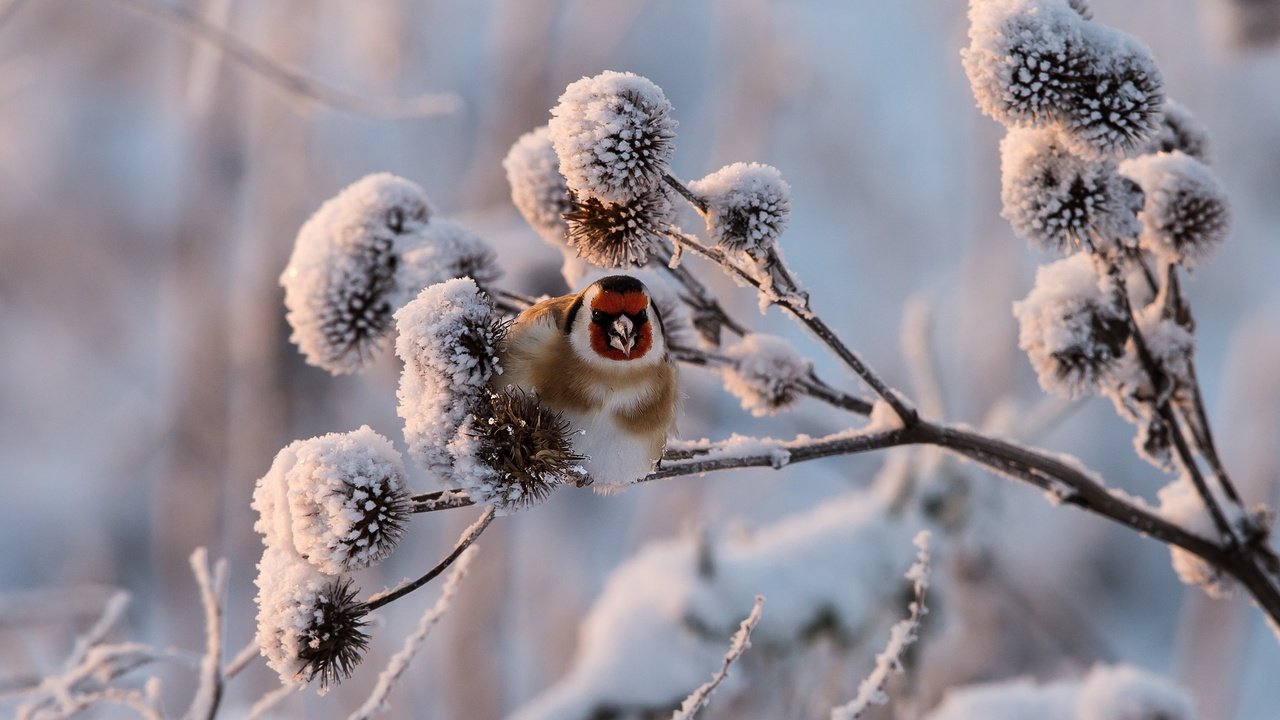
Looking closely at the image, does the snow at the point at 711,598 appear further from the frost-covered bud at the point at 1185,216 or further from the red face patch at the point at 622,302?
the frost-covered bud at the point at 1185,216

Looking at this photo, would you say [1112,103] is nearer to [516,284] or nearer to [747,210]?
[747,210]

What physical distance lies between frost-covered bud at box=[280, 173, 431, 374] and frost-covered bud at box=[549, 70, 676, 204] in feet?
1.38

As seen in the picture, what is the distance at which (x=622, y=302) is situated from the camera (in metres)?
1.24

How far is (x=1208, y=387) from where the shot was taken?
6.41 metres

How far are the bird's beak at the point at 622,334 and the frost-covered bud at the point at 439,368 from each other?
0.20 m

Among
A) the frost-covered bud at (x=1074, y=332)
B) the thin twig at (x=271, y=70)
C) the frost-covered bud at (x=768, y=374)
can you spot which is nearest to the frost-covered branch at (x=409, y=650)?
the frost-covered bud at (x=768, y=374)

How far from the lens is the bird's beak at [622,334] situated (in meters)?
1.25

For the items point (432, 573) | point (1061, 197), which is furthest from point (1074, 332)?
point (432, 573)

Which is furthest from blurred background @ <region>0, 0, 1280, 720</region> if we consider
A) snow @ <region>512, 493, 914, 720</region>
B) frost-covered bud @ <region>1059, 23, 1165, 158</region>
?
frost-covered bud @ <region>1059, 23, 1165, 158</region>

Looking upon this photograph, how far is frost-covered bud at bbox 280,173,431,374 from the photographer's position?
4.43 ft

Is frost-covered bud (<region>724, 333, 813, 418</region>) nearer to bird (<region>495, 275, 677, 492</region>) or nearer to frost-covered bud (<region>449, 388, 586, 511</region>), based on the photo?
bird (<region>495, 275, 677, 492</region>)

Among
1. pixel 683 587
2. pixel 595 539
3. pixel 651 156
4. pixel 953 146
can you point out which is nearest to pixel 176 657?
pixel 651 156

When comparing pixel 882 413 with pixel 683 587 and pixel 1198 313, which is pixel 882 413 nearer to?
pixel 683 587

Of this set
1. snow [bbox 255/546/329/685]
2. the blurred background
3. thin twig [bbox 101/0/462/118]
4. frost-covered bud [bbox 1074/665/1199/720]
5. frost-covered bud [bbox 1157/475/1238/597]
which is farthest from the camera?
the blurred background
